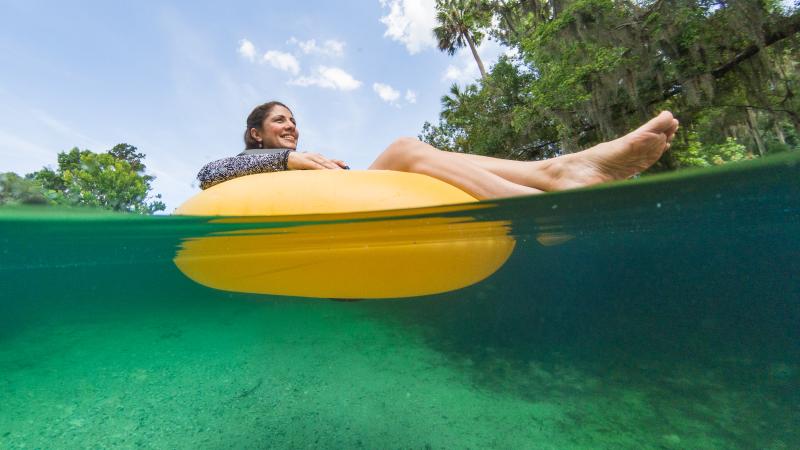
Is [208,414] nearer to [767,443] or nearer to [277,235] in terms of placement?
[277,235]

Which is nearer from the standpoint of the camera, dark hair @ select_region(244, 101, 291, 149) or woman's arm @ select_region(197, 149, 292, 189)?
woman's arm @ select_region(197, 149, 292, 189)

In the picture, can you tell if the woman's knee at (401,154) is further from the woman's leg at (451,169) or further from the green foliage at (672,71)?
the green foliage at (672,71)

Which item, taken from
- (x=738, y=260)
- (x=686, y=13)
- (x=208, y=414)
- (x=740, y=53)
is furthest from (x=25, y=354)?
(x=740, y=53)

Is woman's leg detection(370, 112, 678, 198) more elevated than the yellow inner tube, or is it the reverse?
woman's leg detection(370, 112, 678, 198)

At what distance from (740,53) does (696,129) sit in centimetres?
214

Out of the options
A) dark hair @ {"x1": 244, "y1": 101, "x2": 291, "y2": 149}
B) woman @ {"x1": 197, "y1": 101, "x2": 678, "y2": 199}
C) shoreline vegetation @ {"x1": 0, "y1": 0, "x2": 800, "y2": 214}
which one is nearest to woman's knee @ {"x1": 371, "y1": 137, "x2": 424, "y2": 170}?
woman @ {"x1": 197, "y1": 101, "x2": 678, "y2": 199}

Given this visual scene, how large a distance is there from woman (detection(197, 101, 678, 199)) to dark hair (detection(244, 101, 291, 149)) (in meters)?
0.55

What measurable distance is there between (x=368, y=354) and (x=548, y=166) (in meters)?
3.25

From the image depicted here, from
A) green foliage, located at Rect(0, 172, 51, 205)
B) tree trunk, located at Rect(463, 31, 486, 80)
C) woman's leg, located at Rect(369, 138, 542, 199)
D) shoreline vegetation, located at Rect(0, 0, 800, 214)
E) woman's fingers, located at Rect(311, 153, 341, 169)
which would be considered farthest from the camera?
tree trunk, located at Rect(463, 31, 486, 80)

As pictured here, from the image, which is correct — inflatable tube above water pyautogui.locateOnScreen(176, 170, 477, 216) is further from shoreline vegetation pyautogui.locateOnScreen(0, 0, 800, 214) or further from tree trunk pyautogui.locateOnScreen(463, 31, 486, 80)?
tree trunk pyautogui.locateOnScreen(463, 31, 486, 80)

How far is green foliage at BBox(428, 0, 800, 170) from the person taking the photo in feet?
24.7

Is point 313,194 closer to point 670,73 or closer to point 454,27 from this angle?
point 670,73

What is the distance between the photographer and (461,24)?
17047 mm

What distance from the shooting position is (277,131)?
122 inches
